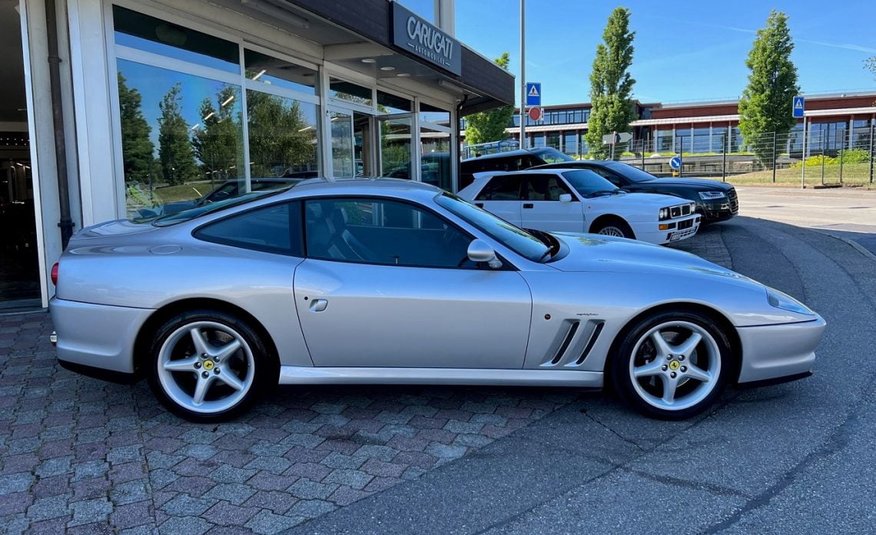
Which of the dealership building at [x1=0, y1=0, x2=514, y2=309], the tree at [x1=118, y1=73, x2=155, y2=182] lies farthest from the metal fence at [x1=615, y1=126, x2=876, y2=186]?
the tree at [x1=118, y1=73, x2=155, y2=182]

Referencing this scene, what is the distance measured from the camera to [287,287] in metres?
3.70

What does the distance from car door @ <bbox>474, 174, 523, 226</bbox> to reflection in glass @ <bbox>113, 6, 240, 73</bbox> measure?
4.45 m

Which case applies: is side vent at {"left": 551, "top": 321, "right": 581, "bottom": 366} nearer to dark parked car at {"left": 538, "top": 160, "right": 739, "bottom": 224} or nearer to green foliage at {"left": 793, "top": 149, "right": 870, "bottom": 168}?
dark parked car at {"left": 538, "top": 160, "right": 739, "bottom": 224}

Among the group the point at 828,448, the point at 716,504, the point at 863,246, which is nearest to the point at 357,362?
the point at 716,504

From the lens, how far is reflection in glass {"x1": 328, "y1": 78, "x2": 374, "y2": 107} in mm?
10578

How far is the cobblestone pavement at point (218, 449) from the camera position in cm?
288

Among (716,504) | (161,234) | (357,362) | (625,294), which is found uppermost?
(161,234)

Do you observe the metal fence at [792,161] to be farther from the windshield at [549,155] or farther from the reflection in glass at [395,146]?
the reflection in glass at [395,146]

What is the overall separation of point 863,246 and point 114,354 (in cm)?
1102

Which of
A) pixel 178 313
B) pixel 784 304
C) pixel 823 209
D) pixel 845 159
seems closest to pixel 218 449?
pixel 178 313

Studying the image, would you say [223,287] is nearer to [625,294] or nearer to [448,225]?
[448,225]

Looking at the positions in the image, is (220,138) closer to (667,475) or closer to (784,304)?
(784,304)

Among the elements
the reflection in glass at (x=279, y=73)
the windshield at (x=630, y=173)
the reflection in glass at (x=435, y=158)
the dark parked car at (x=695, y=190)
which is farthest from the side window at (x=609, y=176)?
the reflection in glass at (x=279, y=73)

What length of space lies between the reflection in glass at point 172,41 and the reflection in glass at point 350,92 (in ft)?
8.52
